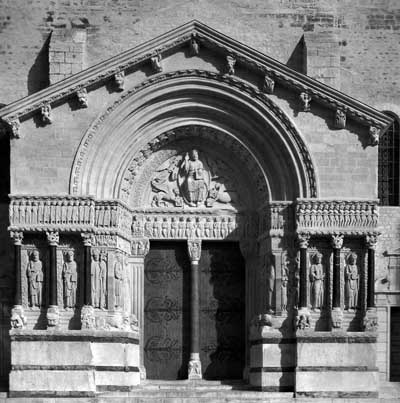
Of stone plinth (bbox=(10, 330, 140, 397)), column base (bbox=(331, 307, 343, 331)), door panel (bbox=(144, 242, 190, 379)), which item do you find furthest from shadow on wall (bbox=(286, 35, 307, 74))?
stone plinth (bbox=(10, 330, 140, 397))

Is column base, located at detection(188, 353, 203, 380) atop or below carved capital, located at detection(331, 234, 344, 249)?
below

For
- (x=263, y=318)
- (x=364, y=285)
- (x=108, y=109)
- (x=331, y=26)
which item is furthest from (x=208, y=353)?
(x=331, y=26)

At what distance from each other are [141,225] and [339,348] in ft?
18.0

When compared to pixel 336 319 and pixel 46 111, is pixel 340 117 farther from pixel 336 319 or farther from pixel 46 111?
pixel 46 111

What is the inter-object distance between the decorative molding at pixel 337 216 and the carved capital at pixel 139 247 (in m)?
3.78

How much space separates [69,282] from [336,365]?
6191 mm

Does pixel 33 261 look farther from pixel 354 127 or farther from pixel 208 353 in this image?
pixel 354 127

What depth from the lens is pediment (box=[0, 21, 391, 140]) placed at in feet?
92.2

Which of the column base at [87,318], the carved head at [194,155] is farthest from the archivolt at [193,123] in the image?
the column base at [87,318]

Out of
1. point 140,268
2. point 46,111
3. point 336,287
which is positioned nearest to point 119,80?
point 46,111

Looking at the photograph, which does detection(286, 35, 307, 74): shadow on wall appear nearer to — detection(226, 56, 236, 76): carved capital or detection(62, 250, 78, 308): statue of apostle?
detection(226, 56, 236, 76): carved capital

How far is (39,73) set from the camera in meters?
31.0

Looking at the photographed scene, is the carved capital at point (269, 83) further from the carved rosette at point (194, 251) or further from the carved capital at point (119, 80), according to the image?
the carved rosette at point (194, 251)

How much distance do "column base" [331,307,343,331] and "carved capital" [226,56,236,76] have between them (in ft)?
19.0
